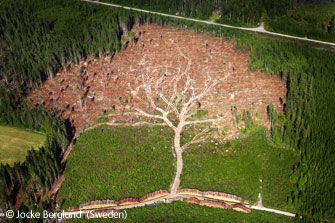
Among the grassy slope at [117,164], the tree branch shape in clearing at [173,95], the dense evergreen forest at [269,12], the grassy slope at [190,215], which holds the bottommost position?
the grassy slope at [190,215]

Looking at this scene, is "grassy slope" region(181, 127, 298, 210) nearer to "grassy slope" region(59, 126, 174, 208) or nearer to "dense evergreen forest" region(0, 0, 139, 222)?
"grassy slope" region(59, 126, 174, 208)

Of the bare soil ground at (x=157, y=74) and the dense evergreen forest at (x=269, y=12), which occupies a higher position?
the dense evergreen forest at (x=269, y=12)

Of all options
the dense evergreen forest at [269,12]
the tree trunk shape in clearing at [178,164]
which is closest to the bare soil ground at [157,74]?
the tree trunk shape in clearing at [178,164]

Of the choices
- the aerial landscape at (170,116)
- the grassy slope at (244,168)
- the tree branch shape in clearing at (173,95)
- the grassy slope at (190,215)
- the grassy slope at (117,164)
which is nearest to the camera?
the grassy slope at (190,215)

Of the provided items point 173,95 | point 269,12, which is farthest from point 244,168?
point 269,12

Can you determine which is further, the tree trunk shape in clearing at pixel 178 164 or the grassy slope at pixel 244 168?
the tree trunk shape in clearing at pixel 178 164

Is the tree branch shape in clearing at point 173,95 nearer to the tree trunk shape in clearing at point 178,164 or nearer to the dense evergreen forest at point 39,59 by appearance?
the tree trunk shape in clearing at point 178,164

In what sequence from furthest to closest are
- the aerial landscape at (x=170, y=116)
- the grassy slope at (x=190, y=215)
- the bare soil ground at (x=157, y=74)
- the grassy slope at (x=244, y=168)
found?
the bare soil ground at (x=157, y=74)
the grassy slope at (x=244, y=168)
the aerial landscape at (x=170, y=116)
the grassy slope at (x=190, y=215)

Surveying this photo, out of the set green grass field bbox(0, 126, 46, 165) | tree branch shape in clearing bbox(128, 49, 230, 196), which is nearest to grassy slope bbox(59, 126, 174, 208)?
tree branch shape in clearing bbox(128, 49, 230, 196)
